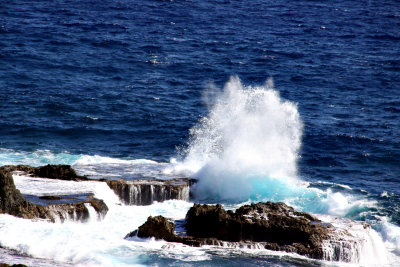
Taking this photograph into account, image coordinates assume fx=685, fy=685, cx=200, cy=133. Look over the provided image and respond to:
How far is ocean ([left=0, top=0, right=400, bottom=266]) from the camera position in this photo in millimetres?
26344

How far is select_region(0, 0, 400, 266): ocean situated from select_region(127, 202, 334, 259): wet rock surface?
481 millimetres

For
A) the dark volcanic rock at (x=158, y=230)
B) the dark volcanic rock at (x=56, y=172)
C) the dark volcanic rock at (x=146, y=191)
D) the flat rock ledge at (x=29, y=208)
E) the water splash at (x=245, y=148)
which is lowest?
the dark volcanic rock at (x=158, y=230)

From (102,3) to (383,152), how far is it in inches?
1887

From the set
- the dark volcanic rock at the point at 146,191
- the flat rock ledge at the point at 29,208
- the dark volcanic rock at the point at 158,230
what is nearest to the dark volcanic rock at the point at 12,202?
the flat rock ledge at the point at 29,208

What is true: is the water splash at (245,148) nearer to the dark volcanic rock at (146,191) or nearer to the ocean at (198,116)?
the ocean at (198,116)

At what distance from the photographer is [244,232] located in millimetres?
25562

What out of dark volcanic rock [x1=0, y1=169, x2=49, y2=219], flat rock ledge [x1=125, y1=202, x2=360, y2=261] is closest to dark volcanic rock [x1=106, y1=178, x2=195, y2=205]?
flat rock ledge [x1=125, y1=202, x2=360, y2=261]

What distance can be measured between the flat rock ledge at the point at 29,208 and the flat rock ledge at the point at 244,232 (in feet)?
8.17

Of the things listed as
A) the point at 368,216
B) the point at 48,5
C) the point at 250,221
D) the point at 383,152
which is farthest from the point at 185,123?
the point at 48,5

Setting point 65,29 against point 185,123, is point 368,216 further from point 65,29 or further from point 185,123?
point 65,29

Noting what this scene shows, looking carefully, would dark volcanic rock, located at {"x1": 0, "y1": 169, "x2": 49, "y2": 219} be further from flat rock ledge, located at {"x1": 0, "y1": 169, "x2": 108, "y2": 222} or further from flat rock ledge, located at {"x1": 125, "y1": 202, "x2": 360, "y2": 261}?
flat rock ledge, located at {"x1": 125, "y1": 202, "x2": 360, "y2": 261}

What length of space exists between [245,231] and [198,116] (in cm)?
2131

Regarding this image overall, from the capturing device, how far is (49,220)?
83.5ft

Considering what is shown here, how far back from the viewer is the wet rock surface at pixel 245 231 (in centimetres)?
2511
